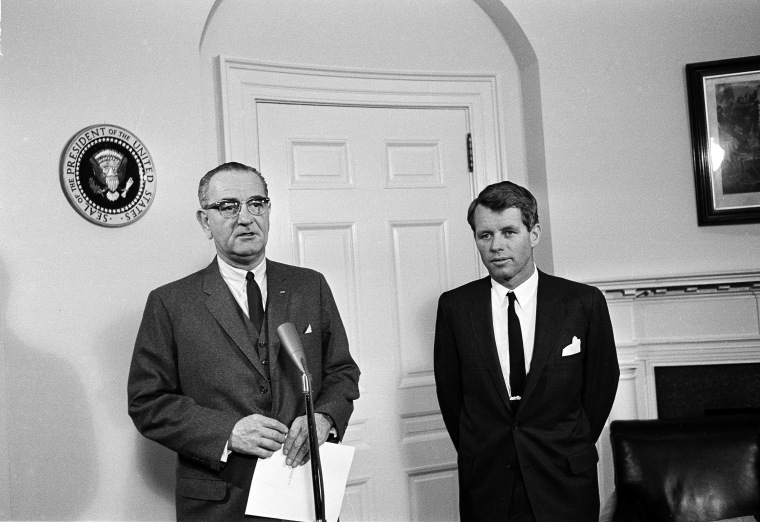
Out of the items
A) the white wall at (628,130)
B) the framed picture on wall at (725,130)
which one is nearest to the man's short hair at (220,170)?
the white wall at (628,130)

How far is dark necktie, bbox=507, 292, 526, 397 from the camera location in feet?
8.00

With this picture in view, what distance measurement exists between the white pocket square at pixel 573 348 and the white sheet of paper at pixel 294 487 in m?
0.77

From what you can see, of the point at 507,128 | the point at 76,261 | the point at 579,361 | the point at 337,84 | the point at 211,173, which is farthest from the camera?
the point at 507,128

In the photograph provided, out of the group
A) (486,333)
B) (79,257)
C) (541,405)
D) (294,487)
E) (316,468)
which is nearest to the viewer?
(316,468)

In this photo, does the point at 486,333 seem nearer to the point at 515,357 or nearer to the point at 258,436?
the point at 515,357

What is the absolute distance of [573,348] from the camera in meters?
2.47

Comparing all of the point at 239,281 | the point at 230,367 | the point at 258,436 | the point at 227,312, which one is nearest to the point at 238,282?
the point at 239,281

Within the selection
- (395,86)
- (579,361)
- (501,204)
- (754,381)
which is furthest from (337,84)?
(754,381)

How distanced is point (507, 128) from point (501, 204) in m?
1.28

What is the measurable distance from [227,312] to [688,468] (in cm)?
165

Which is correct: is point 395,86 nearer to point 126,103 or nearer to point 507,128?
point 507,128

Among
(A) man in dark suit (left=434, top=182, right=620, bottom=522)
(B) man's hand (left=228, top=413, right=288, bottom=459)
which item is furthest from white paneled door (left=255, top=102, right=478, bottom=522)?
(B) man's hand (left=228, top=413, right=288, bottom=459)

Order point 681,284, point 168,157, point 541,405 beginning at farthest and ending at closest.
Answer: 1. point 681,284
2. point 168,157
3. point 541,405

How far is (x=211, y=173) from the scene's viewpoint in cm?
225
